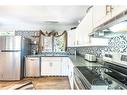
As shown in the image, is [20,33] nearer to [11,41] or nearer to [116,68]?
[11,41]

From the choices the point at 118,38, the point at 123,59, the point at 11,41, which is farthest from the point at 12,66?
the point at 123,59

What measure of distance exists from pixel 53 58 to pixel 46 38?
118 cm

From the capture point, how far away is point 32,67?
630 cm

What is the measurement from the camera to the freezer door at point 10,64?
5.59 meters

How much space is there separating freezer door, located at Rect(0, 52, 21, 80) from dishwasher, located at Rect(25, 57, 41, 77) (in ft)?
2.04

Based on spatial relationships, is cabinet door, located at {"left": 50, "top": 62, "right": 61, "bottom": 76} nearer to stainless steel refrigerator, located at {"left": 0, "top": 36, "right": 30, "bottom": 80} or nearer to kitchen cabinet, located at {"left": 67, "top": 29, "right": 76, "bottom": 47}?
kitchen cabinet, located at {"left": 67, "top": 29, "right": 76, "bottom": 47}

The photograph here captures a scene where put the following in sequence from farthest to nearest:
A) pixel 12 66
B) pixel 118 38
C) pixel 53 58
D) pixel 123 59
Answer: pixel 53 58 < pixel 12 66 < pixel 118 38 < pixel 123 59

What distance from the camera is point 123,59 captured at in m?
1.95

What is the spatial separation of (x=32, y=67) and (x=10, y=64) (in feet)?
3.01

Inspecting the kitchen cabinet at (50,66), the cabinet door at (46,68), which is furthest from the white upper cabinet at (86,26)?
the cabinet door at (46,68)

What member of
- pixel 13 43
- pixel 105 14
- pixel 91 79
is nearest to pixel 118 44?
pixel 105 14

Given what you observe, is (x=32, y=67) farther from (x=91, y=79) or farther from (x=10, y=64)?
(x=91, y=79)

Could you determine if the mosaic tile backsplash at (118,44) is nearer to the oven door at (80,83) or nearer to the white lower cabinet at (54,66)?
the oven door at (80,83)
